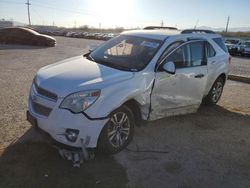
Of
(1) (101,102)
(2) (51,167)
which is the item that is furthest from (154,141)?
(2) (51,167)

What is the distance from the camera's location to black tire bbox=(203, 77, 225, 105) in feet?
23.0

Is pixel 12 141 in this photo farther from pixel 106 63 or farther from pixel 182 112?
pixel 182 112

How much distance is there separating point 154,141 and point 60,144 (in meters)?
1.77

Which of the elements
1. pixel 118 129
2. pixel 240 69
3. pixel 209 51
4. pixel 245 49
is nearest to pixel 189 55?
pixel 209 51

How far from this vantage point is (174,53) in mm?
5203

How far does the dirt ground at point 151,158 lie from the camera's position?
371 centimetres

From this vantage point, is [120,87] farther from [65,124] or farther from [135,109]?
[65,124]

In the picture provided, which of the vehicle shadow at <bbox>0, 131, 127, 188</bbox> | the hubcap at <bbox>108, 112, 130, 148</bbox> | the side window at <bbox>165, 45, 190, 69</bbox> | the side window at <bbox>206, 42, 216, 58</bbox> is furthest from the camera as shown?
the side window at <bbox>206, 42, 216, 58</bbox>

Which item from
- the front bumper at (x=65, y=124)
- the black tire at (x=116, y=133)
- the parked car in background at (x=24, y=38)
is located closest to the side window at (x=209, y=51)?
the black tire at (x=116, y=133)

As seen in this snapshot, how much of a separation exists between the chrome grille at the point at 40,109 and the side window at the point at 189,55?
225 cm

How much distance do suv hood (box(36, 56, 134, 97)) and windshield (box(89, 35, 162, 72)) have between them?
278 millimetres

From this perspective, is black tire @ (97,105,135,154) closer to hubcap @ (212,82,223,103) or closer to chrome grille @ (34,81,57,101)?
chrome grille @ (34,81,57,101)

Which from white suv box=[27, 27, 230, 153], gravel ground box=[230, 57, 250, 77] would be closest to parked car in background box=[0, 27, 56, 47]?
gravel ground box=[230, 57, 250, 77]

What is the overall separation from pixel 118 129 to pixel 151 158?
67cm
